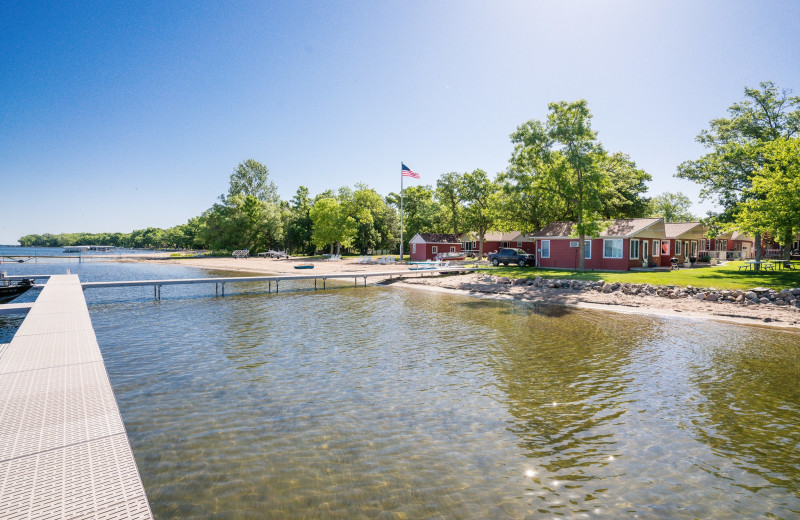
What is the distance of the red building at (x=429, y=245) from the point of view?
186 feet

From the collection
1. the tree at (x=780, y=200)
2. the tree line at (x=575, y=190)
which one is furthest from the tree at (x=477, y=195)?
the tree at (x=780, y=200)

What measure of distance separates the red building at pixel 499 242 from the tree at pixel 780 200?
2652cm

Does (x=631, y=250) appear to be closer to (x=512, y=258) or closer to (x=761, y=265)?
(x=761, y=265)

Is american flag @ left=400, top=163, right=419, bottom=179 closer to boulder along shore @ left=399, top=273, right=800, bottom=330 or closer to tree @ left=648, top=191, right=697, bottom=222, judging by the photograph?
boulder along shore @ left=399, top=273, right=800, bottom=330

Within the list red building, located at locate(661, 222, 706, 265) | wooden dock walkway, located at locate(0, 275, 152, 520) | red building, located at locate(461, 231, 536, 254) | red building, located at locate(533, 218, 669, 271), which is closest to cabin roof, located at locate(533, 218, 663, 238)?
red building, located at locate(533, 218, 669, 271)

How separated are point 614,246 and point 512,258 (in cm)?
986

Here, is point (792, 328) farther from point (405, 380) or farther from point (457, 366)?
point (405, 380)

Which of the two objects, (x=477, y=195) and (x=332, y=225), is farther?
(x=332, y=225)

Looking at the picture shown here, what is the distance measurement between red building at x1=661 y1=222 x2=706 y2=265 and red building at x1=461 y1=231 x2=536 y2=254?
1705cm

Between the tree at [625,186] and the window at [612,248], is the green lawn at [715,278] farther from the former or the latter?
the tree at [625,186]

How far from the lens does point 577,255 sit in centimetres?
3675

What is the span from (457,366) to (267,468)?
6.65 m

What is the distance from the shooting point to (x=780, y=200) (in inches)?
1027

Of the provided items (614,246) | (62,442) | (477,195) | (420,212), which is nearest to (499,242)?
(477,195)
